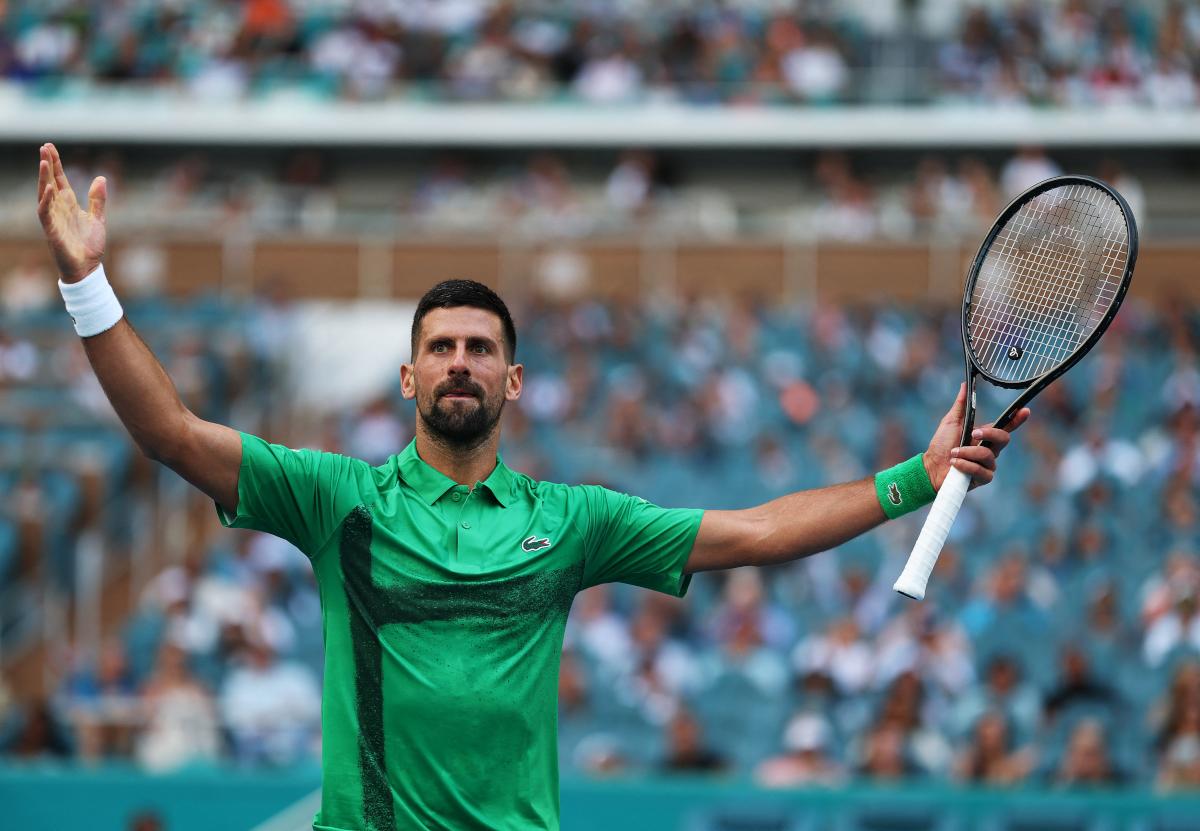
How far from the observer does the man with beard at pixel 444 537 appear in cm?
382

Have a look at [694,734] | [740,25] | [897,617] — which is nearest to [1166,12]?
[740,25]

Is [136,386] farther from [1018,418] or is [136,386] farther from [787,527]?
[1018,418]

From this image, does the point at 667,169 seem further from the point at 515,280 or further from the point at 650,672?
the point at 650,672

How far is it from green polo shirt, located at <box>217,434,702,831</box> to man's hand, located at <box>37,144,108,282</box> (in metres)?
0.49

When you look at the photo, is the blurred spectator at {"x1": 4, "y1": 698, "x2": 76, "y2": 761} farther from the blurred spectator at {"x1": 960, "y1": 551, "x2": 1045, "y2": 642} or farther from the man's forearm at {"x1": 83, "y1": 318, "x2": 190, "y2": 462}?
the man's forearm at {"x1": 83, "y1": 318, "x2": 190, "y2": 462}

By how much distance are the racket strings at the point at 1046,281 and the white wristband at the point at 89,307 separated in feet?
7.12

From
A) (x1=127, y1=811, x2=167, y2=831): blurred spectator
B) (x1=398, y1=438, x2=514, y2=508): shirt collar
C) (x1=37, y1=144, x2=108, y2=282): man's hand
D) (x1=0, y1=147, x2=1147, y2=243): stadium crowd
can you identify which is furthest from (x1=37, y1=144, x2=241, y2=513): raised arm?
(x1=0, y1=147, x2=1147, y2=243): stadium crowd

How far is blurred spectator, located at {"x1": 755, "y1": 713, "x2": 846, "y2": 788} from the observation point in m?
10.5

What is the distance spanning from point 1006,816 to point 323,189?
51.3 ft

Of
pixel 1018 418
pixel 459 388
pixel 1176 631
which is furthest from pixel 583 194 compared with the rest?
pixel 459 388

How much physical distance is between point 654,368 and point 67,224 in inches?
473

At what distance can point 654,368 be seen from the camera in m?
15.7

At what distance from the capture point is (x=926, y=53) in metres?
22.3

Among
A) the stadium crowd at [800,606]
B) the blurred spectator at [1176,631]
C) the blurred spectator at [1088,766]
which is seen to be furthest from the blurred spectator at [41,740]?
the blurred spectator at [1176,631]
